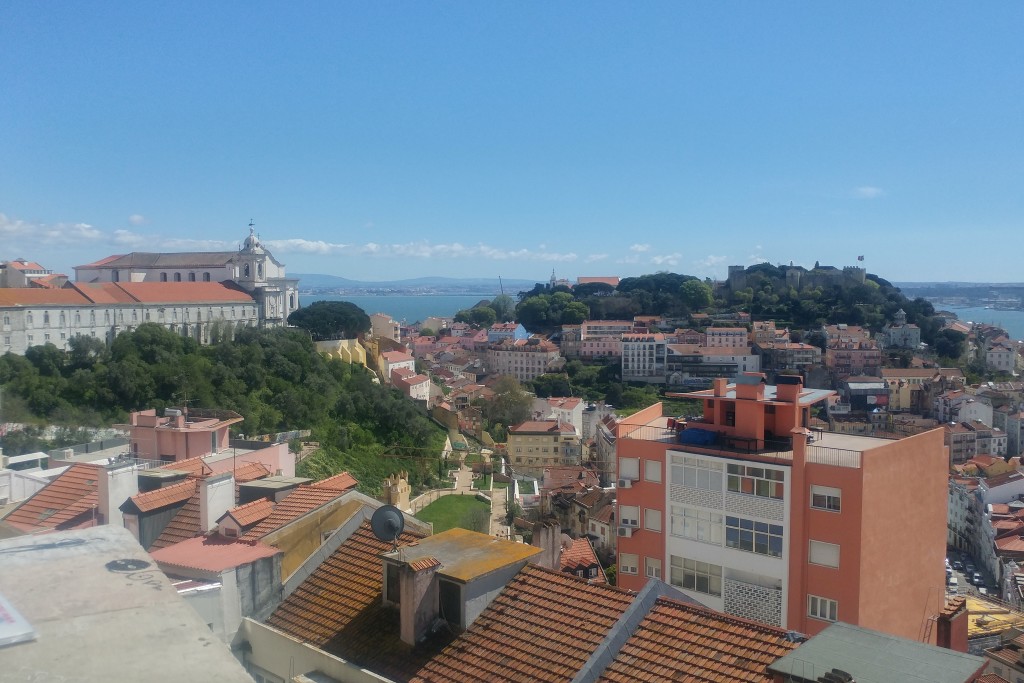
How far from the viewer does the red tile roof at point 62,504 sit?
6016mm

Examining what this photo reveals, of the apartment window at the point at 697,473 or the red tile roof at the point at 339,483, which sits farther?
the apartment window at the point at 697,473

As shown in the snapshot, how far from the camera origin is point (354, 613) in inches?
167

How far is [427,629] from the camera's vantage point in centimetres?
401

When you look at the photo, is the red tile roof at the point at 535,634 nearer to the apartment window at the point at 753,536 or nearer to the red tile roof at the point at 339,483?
the red tile roof at the point at 339,483

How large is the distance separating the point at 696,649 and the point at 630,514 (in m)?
4.49

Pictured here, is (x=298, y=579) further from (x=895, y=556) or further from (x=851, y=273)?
(x=851, y=273)

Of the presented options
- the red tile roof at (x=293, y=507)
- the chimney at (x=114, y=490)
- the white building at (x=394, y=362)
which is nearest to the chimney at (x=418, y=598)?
the red tile roof at (x=293, y=507)

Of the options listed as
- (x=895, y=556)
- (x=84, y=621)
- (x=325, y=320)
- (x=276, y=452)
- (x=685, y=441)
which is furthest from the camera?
(x=325, y=320)

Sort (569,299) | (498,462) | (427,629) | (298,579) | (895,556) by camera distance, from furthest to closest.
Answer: (569,299), (498,462), (895,556), (298,579), (427,629)

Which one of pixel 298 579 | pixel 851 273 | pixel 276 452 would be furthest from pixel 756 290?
pixel 298 579

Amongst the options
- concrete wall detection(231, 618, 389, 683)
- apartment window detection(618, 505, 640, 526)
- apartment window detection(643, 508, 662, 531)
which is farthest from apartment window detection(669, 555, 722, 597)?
concrete wall detection(231, 618, 389, 683)

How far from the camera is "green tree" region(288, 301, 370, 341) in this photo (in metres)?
35.6

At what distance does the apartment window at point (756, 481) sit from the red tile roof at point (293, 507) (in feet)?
12.1

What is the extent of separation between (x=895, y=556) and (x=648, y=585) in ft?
13.5
